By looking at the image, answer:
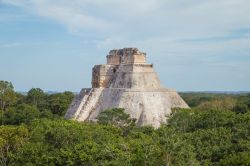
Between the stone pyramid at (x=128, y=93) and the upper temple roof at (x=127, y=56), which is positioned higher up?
the upper temple roof at (x=127, y=56)

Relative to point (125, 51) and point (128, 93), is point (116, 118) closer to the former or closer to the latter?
point (128, 93)

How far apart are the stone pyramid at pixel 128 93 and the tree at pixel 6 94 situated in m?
21.6

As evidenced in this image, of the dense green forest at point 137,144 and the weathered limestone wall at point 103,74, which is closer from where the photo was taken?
the dense green forest at point 137,144

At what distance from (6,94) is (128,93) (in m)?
29.6

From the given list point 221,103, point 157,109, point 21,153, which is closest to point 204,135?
point 21,153

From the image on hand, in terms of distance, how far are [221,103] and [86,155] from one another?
160 ft

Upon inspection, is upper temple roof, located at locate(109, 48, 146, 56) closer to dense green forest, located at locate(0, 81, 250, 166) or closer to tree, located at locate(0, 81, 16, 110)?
dense green forest, located at locate(0, 81, 250, 166)

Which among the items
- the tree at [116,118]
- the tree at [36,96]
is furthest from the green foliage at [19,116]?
the tree at [116,118]

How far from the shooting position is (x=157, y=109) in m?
44.5

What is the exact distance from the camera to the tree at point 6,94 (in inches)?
2680

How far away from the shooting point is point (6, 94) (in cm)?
6838

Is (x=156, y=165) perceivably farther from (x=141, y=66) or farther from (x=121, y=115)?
(x=141, y=66)

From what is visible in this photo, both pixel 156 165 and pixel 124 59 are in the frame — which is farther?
pixel 124 59

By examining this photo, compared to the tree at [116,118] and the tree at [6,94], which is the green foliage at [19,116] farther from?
the tree at [116,118]
